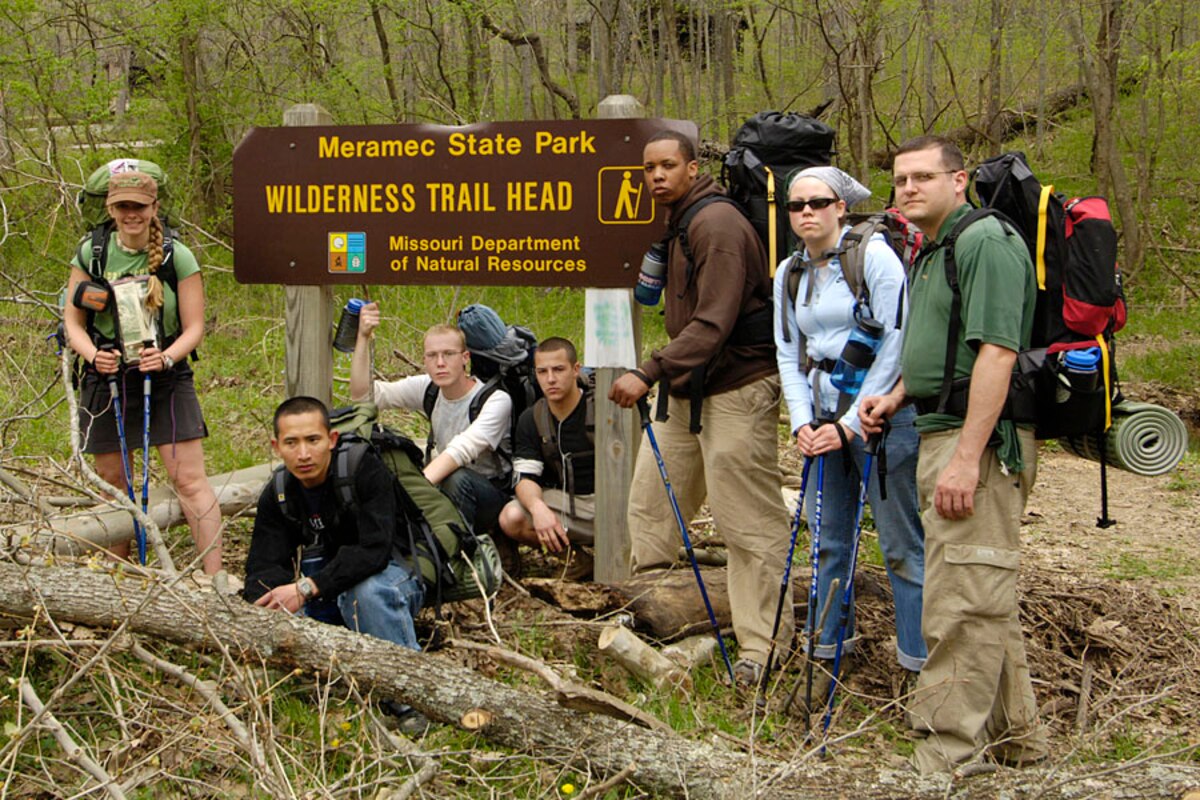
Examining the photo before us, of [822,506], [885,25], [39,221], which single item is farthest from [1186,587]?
[39,221]

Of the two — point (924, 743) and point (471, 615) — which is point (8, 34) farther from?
point (924, 743)

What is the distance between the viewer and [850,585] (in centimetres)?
451

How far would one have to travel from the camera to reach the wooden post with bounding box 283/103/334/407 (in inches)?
228

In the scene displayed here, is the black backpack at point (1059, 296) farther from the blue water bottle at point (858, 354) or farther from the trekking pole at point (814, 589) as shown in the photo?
the trekking pole at point (814, 589)

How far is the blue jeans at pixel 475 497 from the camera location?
5.81m

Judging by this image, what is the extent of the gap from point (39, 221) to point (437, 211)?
971cm

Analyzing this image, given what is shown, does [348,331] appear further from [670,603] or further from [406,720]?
[406,720]

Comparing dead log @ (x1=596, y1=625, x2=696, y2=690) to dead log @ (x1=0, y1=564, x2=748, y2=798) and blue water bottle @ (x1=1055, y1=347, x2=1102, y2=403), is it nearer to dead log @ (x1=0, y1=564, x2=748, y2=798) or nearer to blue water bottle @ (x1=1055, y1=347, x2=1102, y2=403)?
dead log @ (x1=0, y1=564, x2=748, y2=798)

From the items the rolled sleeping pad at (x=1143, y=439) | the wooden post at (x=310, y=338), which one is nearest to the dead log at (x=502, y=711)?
the rolled sleeping pad at (x=1143, y=439)

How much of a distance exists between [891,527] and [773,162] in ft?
5.23

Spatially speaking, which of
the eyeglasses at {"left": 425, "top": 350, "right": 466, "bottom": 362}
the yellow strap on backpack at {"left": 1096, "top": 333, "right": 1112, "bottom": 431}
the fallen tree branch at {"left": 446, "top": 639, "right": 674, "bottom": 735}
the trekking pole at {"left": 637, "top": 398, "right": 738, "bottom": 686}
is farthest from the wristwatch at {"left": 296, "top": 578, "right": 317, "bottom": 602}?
the yellow strap on backpack at {"left": 1096, "top": 333, "right": 1112, "bottom": 431}

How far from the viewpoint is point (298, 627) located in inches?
159

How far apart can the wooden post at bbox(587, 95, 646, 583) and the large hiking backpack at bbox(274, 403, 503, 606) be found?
67cm

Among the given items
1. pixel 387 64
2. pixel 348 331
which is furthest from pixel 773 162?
pixel 387 64
